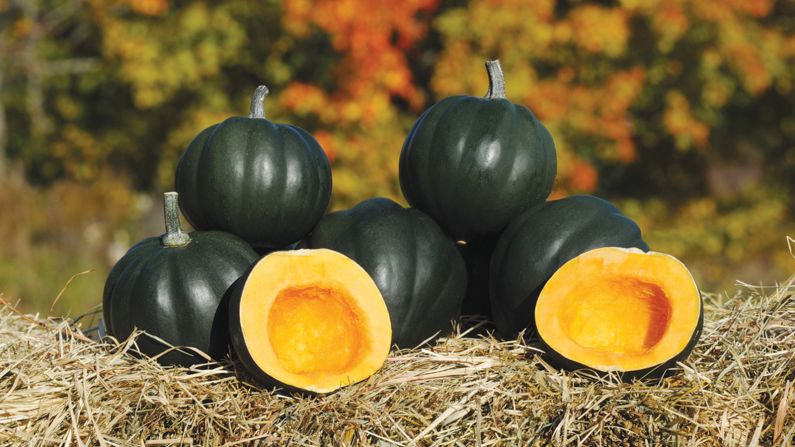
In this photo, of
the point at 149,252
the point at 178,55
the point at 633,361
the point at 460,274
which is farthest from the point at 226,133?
the point at 178,55

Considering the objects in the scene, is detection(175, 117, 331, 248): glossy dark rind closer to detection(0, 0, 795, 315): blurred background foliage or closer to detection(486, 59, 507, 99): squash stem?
detection(486, 59, 507, 99): squash stem

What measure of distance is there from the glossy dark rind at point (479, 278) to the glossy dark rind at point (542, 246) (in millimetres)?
217

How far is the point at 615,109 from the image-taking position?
807 centimetres

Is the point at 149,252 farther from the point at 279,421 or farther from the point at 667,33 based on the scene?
the point at 667,33

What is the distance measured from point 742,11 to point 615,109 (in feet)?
6.13

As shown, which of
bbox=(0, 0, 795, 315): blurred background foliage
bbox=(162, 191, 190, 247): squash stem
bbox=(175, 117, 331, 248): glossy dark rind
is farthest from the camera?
bbox=(0, 0, 795, 315): blurred background foliage

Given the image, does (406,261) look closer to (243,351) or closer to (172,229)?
(243,351)

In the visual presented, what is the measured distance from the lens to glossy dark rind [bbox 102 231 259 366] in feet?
8.21

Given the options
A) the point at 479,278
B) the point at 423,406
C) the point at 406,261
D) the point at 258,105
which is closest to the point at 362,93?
the point at 258,105

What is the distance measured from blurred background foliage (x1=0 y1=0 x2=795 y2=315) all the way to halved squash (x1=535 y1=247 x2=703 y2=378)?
4.67 meters

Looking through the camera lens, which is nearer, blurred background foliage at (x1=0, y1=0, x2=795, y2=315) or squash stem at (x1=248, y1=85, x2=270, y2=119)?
squash stem at (x1=248, y1=85, x2=270, y2=119)

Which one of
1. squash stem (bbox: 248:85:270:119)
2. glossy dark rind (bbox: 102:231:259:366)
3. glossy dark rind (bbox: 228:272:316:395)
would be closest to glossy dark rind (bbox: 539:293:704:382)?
glossy dark rind (bbox: 228:272:316:395)

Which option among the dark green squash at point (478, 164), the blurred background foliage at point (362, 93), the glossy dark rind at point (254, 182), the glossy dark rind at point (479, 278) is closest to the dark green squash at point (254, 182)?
the glossy dark rind at point (254, 182)

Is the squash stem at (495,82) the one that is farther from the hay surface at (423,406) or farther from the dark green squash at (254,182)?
the hay surface at (423,406)
